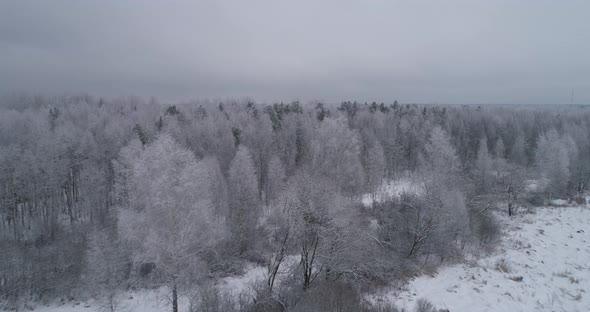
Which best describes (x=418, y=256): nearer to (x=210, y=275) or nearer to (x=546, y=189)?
(x=210, y=275)

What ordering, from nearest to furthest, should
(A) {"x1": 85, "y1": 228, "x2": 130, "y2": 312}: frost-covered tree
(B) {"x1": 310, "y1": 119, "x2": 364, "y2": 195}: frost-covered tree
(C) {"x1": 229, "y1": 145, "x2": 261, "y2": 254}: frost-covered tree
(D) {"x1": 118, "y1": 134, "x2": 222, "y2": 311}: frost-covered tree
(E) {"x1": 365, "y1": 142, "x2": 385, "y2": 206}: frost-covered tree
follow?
(D) {"x1": 118, "y1": 134, "x2": 222, "y2": 311}: frost-covered tree → (A) {"x1": 85, "y1": 228, "x2": 130, "y2": 312}: frost-covered tree → (C) {"x1": 229, "y1": 145, "x2": 261, "y2": 254}: frost-covered tree → (B) {"x1": 310, "y1": 119, "x2": 364, "y2": 195}: frost-covered tree → (E) {"x1": 365, "y1": 142, "x2": 385, "y2": 206}: frost-covered tree

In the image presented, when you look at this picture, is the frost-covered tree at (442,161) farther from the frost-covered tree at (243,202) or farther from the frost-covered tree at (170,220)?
the frost-covered tree at (170,220)

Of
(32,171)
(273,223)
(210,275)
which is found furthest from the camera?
(32,171)

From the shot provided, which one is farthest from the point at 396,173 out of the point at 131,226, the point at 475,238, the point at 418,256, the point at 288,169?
the point at 131,226

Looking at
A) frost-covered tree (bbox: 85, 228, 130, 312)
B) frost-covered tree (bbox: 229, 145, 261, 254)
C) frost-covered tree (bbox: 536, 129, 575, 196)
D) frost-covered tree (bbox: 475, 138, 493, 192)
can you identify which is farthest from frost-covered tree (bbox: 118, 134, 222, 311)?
frost-covered tree (bbox: 536, 129, 575, 196)

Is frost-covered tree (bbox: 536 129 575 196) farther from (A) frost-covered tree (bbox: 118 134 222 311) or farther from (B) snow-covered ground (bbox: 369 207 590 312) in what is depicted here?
(A) frost-covered tree (bbox: 118 134 222 311)

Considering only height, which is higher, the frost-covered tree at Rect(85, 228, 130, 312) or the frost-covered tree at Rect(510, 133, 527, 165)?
the frost-covered tree at Rect(510, 133, 527, 165)

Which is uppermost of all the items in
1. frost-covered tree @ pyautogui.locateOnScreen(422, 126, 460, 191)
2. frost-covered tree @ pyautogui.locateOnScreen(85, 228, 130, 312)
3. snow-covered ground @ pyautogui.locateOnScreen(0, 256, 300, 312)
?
frost-covered tree @ pyautogui.locateOnScreen(422, 126, 460, 191)
